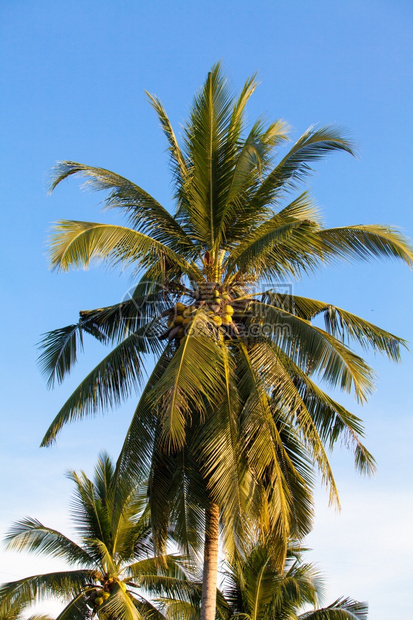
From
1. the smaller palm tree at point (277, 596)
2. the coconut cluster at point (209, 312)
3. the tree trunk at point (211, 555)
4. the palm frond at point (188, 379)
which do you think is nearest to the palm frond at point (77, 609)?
the smaller palm tree at point (277, 596)

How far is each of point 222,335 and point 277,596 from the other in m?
7.61

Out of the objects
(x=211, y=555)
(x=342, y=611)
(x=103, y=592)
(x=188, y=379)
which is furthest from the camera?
(x=103, y=592)

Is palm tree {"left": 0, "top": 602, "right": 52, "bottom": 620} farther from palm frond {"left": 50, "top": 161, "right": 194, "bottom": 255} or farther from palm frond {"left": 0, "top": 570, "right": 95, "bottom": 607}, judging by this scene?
palm frond {"left": 50, "top": 161, "right": 194, "bottom": 255}

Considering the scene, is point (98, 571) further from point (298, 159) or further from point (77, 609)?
point (298, 159)

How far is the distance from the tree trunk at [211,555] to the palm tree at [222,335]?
2cm

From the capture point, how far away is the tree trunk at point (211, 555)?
1034 cm

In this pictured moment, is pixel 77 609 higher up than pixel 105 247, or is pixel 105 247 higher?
pixel 105 247

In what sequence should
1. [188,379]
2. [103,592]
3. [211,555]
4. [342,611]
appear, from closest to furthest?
[188,379] → [211,555] → [342,611] → [103,592]

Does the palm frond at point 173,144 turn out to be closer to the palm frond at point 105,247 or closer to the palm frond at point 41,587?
the palm frond at point 105,247

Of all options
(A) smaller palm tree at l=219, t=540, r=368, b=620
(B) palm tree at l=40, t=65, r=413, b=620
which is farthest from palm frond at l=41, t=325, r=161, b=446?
(A) smaller palm tree at l=219, t=540, r=368, b=620

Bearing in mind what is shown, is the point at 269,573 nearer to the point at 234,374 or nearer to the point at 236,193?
the point at 234,374

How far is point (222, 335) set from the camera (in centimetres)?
1066

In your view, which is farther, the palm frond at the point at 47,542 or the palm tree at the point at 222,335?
the palm frond at the point at 47,542

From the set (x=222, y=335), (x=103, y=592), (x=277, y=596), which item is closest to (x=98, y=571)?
(x=103, y=592)
